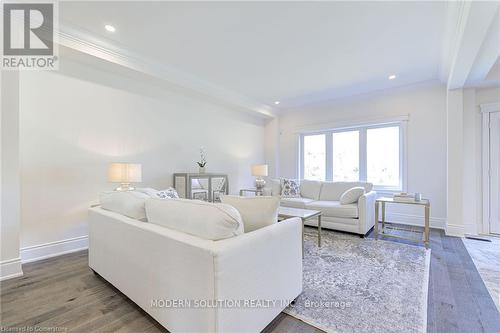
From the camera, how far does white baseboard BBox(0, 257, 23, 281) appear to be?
86.5 inches

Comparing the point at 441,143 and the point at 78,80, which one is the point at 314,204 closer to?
the point at 441,143

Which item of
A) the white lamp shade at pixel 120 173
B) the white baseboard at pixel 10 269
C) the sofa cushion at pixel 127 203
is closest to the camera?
the sofa cushion at pixel 127 203

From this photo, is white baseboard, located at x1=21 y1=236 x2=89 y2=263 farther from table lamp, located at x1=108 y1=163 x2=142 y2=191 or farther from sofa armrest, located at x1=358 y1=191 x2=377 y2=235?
sofa armrest, located at x1=358 y1=191 x2=377 y2=235

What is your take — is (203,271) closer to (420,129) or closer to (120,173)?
(120,173)

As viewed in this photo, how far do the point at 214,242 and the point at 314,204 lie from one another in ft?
10.1

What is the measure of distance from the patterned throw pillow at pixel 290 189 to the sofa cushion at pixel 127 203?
10.7 ft

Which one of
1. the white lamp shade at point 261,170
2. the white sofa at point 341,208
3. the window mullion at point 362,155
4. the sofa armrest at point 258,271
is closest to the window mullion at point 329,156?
the window mullion at point 362,155

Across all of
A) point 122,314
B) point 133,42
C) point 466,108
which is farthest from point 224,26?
point 466,108

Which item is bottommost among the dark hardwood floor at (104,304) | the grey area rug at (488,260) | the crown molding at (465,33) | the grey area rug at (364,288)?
the dark hardwood floor at (104,304)

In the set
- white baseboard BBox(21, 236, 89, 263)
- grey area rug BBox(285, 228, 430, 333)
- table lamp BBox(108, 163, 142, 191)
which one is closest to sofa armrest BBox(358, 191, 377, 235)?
grey area rug BBox(285, 228, 430, 333)

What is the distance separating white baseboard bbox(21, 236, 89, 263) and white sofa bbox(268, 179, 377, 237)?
10.7 feet

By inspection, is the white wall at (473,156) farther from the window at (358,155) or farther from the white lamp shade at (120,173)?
the white lamp shade at (120,173)

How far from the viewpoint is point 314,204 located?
402 centimetres

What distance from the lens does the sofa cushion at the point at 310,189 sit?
15.5 ft
